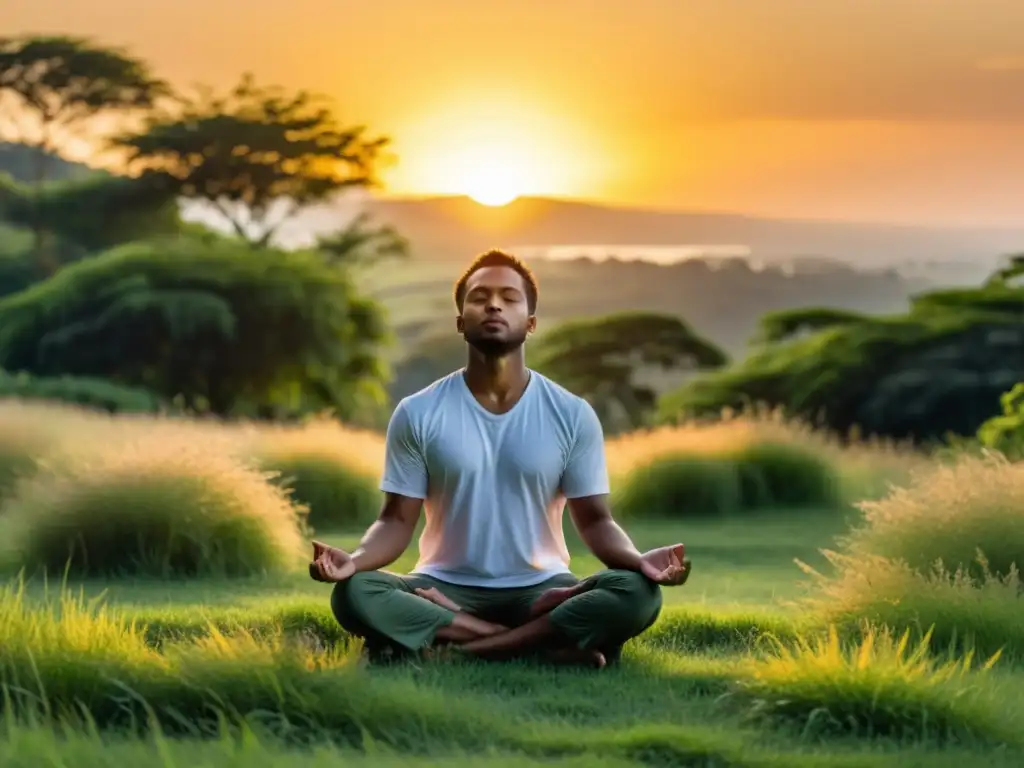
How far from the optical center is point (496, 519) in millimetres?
5570

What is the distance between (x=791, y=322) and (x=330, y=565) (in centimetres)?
2110

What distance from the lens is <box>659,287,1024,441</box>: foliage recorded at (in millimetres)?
22234

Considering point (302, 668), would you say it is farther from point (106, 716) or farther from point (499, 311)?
point (499, 311)

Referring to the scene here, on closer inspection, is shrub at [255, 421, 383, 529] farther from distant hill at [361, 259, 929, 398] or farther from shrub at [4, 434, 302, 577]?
distant hill at [361, 259, 929, 398]

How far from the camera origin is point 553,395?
18.6ft

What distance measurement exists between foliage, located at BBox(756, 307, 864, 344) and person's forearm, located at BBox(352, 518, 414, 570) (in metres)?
20.5

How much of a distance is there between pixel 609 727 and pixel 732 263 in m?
26.8

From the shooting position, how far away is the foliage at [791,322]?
83.6 feet

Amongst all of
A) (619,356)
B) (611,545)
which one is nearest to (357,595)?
(611,545)

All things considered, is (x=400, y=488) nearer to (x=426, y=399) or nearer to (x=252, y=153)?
(x=426, y=399)

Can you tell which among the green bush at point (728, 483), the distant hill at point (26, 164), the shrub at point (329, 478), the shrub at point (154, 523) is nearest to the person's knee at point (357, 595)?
the shrub at point (154, 523)

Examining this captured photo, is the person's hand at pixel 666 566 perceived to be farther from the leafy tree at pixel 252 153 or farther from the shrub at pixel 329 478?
the leafy tree at pixel 252 153

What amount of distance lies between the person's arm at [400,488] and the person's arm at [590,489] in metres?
0.50

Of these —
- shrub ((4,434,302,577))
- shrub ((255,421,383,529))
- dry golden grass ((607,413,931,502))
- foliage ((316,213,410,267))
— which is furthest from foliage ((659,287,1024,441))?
shrub ((4,434,302,577))
